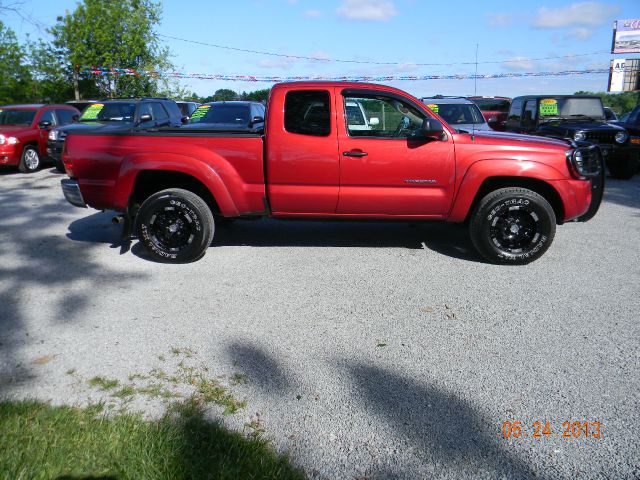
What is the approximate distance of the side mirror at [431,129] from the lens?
203 inches

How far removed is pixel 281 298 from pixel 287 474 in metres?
2.26

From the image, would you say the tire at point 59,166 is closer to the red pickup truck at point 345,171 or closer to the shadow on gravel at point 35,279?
the shadow on gravel at point 35,279

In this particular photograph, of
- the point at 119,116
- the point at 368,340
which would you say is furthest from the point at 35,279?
the point at 119,116

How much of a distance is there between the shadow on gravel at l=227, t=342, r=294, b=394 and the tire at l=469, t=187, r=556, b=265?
2.88m

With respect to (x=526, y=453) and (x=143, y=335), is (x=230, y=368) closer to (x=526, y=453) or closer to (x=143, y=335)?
(x=143, y=335)

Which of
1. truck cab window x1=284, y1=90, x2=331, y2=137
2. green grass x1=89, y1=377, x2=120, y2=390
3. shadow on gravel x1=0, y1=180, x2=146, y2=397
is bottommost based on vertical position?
green grass x1=89, y1=377, x2=120, y2=390

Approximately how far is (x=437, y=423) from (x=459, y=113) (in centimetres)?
959

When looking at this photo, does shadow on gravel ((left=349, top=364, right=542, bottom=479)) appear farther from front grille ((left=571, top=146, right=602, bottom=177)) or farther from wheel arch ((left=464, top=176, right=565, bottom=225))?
front grille ((left=571, top=146, right=602, bottom=177))

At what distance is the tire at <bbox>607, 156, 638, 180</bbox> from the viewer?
37.2ft

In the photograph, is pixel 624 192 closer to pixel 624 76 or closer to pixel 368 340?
pixel 368 340

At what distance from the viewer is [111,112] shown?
36.6ft

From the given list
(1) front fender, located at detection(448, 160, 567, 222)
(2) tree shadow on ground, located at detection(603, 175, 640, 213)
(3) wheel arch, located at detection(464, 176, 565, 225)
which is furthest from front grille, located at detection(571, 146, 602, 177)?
(2) tree shadow on ground, located at detection(603, 175, 640, 213)

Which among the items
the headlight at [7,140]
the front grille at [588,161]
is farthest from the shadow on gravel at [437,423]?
the headlight at [7,140]
